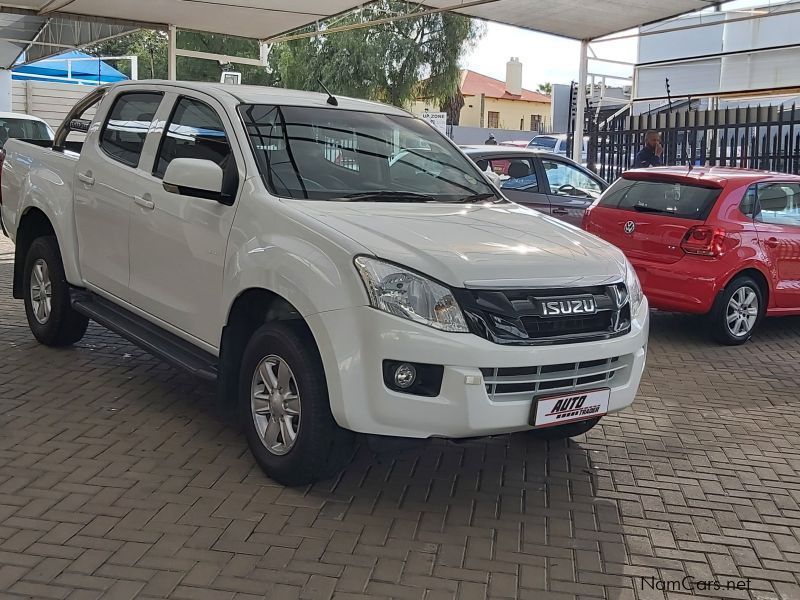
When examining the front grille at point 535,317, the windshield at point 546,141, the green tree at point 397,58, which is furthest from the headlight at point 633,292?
the green tree at point 397,58

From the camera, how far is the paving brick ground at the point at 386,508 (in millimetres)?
3648

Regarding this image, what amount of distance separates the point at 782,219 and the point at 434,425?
5.86 m

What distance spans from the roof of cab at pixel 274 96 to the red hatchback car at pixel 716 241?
3.29 metres

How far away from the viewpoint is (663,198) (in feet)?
27.8

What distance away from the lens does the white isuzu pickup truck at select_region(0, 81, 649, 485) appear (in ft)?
13.0

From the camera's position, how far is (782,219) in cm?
855

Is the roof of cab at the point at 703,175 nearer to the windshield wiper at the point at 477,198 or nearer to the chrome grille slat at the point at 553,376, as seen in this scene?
the windshield wiper at the point at 477,198

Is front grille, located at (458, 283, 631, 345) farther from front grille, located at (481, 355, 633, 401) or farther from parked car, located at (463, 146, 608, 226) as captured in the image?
parked car, located at (463, 146, 608, 226)

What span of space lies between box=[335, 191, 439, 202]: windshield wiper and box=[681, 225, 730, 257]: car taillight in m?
3.68

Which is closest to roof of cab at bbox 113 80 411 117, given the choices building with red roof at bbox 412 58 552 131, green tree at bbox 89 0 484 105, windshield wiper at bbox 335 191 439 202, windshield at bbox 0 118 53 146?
windshield wiper at bbox 335 191 439 202

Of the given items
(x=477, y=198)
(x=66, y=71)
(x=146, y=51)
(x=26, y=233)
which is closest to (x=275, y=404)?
(x=477, y=198)

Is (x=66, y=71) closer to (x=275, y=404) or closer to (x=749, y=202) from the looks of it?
(x=749, y=202)

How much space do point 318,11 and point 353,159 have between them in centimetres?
888

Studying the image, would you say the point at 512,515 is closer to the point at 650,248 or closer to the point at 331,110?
the point at 331,110
